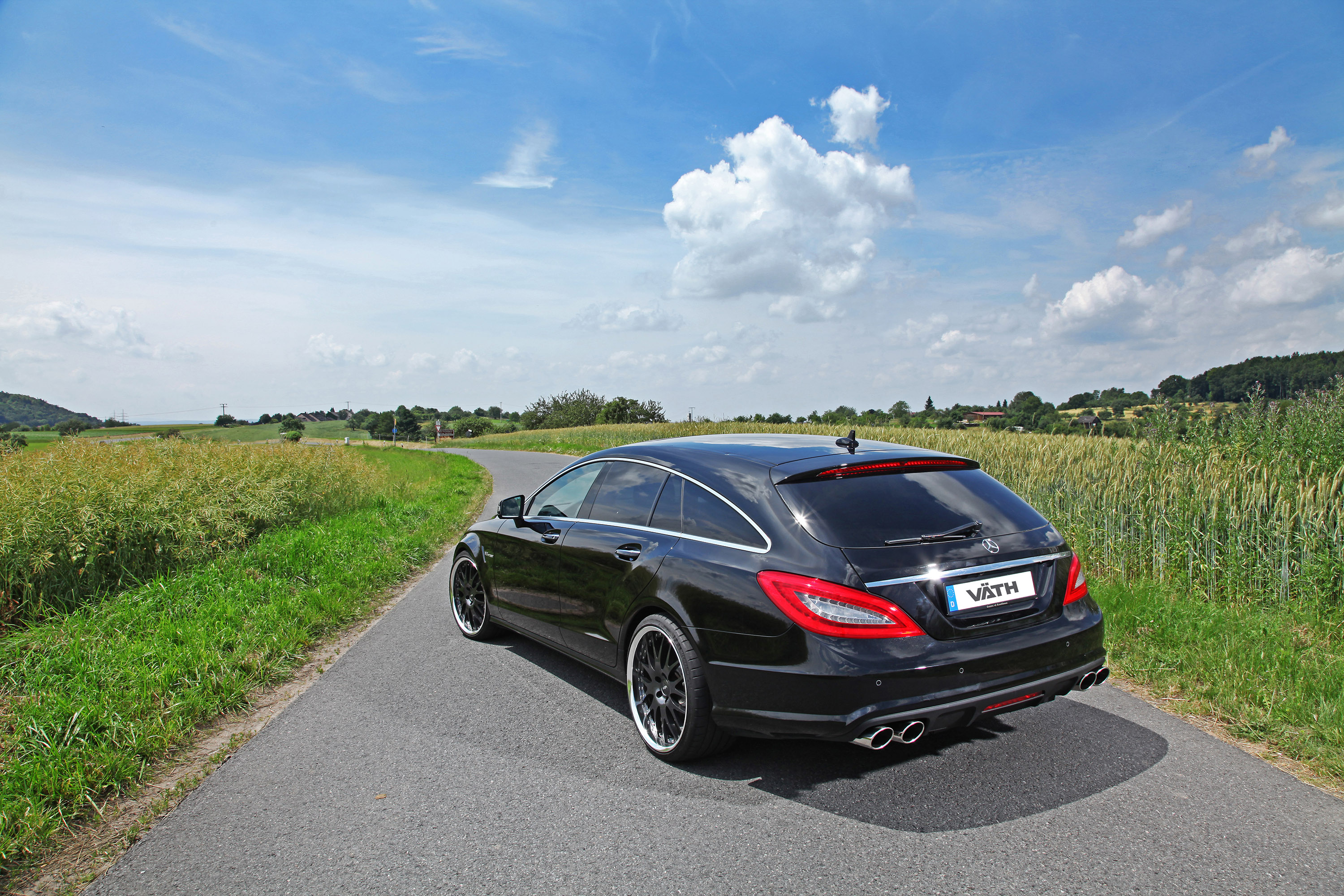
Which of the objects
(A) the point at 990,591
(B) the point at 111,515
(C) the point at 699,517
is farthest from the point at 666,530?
(B) the point at 111,515

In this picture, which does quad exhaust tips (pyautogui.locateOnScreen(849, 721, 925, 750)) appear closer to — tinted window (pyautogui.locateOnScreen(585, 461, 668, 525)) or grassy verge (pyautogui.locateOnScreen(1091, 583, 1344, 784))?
tinted window (pyautogui.locateOnScreen(585, 461, 668, 525))

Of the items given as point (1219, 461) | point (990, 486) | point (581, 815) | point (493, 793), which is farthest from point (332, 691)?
point (1219, 461)

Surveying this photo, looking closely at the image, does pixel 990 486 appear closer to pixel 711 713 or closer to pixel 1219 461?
pixel 711 713

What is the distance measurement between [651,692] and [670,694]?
0.17 metres

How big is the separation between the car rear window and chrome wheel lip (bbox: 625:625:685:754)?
0.92 m

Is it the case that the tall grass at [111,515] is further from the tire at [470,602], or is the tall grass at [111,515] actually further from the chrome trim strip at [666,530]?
the chrome trim strip at [666,530]

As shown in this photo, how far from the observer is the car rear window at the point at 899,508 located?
10.6 feet

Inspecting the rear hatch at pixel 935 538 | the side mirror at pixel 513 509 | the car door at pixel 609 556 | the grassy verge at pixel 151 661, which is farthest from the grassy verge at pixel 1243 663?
the grassy verge at pixel 151 661

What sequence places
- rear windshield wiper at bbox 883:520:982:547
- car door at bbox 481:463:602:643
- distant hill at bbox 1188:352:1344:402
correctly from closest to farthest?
rear windshield wiper at bbox 883:520:982:547 < car door at bbox 481:463:602:643 < distant hill at bbox 1188:352:1344:402

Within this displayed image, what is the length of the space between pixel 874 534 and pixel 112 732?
3915mm

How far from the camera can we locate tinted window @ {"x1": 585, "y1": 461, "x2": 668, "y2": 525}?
13.6 feet

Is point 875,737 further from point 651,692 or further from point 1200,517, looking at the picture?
point 1200,517

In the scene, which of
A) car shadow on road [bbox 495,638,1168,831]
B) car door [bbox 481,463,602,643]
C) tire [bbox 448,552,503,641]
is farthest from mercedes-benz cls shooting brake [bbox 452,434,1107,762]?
tire [bbox 448,552,503,641]

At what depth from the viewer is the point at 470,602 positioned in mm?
5926
